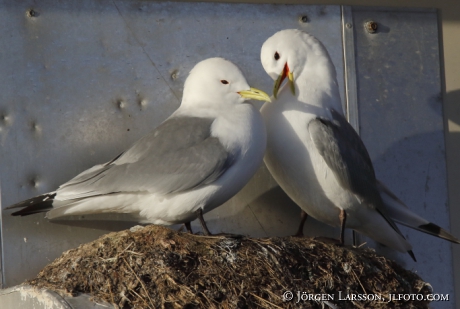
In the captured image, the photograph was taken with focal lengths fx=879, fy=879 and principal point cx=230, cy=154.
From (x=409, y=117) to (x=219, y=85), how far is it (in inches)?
57.6

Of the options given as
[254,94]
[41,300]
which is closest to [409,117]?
[254,94]

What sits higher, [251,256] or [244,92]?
[244,92]

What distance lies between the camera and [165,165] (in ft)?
15.0

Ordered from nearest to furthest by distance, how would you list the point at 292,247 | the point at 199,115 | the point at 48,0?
the point at 292,247, the point at 199,115, the point at 48,0

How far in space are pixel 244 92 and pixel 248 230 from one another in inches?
36.7

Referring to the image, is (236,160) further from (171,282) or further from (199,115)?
(171,282)

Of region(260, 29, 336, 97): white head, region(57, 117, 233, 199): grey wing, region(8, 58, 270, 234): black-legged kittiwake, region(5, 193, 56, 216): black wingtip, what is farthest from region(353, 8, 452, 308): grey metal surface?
region(5, 193, 56, 216): black wingtip

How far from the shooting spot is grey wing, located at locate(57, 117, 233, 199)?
14.8 feet

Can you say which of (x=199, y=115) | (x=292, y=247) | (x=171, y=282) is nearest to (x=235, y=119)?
(x=199, y=115)

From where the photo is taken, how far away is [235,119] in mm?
4684

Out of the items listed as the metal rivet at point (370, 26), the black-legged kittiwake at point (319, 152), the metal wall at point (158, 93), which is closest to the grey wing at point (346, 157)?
the black-legged kittiwake at point (319, 152)

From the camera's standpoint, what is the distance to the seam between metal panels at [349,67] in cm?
554

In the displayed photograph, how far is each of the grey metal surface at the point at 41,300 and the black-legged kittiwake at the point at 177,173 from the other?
0.49 meters

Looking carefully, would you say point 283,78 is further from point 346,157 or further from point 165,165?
point 165,165
